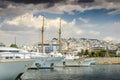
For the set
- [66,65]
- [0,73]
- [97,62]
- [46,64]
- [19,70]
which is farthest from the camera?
[97,62]

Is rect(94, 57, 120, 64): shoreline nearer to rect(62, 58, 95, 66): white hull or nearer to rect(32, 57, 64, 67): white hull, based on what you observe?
rect(62, 58, 95, 66): white hull

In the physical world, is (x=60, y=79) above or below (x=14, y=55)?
below

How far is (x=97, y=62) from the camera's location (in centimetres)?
16500

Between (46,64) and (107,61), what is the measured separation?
6767 cm

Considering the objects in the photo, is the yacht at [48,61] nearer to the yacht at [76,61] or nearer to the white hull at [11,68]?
the yacht at [76,61]

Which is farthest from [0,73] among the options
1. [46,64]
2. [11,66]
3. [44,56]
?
[46,64]

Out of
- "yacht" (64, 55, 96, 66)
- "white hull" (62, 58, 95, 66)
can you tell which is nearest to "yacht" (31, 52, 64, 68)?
"yacht" (64, 55, 96, 66)

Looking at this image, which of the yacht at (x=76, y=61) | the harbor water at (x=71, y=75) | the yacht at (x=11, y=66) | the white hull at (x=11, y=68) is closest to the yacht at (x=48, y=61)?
the harbor water at (x=71, y=75)

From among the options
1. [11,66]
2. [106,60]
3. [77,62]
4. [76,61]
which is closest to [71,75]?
[11,66]

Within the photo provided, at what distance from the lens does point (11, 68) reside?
4997 centimetres

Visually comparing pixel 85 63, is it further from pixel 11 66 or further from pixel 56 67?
pixel 11 66

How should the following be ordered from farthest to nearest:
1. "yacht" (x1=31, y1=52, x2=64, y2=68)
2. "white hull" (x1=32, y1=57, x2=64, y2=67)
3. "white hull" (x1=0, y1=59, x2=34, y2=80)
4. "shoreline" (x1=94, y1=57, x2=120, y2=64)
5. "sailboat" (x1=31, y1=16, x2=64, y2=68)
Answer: "shoreline" (x1=94, y1=57, x2=120, y2=64)
"white hull" (x1=32, y1=57, x2=64, y2=67)
"yacht" (x1=31, y1=52, x2=64, y2=68)
"sailboat" (x1=31, y1=16, x2=64, y2=68)
"white hull" (x1=0, y1=59, x2=34, y2=80)

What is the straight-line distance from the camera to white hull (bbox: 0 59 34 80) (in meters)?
48.4

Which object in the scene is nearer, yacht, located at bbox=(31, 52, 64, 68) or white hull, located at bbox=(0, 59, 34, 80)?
white hull, located at bbox=(0, 59, 34, 80)
